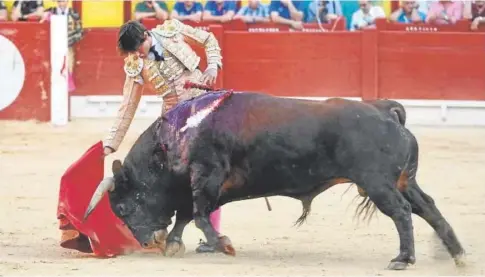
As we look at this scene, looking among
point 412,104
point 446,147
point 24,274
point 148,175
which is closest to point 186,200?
point 148,175

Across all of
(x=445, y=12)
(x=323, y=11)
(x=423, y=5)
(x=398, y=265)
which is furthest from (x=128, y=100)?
(x=423, y=5)

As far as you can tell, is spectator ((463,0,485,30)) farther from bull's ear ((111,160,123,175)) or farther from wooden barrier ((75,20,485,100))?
bull's ear ((111,160,123,175))

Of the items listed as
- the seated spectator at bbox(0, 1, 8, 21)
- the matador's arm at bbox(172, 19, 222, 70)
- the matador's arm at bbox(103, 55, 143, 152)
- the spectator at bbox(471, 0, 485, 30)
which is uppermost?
the matador's arm at bbox(172, 19, 222, 70)

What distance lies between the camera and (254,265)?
16.7 feet

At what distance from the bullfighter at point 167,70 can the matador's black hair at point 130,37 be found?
0.18 metres

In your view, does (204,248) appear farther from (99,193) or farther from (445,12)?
(445,12)

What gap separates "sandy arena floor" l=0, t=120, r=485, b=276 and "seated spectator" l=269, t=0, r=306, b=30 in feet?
9.58

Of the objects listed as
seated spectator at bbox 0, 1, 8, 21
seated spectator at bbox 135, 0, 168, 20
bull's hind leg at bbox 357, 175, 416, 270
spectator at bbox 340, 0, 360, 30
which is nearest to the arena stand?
seated spectator at bbox 135, 0, 168, 20

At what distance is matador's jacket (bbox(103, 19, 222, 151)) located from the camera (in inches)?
219

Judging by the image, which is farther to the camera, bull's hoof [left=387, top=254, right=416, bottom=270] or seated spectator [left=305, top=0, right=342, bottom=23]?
seated spectator [left=305, top=0, right=342, bottom=23]

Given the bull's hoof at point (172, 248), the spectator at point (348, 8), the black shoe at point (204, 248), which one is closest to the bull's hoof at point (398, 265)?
the black shoe at point (204, 248)

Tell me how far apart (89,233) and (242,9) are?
6.87 m

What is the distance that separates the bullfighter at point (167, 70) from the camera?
18.2 feet

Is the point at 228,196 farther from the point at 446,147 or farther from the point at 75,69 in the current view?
the point at 75,69
